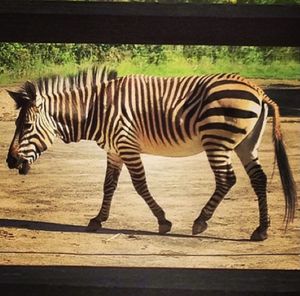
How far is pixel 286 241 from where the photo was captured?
141 inches

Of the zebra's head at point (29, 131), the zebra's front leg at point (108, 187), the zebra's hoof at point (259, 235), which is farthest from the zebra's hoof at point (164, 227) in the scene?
the zebra's head at point (29, 131)

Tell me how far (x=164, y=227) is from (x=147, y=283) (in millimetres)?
857

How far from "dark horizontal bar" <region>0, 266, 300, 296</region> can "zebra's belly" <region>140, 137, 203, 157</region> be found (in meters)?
0.81

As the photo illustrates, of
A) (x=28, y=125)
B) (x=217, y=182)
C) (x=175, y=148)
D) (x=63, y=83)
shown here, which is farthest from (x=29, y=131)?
(x=217, y=182)

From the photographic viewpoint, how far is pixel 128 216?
366 centimetres

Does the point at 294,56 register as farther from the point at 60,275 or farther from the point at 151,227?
the point at 60,275

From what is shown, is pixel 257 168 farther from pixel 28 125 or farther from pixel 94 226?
pixel 28 125

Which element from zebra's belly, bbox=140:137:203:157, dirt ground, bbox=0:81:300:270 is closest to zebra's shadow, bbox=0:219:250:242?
dirt ground, bbox=0:81:300:270

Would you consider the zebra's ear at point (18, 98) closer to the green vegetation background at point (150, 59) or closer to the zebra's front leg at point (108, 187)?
the green vegetation background at point (150, 59)

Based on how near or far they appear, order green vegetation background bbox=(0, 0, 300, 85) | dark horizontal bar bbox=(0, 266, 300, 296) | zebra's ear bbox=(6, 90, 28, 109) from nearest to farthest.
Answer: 1. dark horizontal bar bbox=(0, 266, 300, 296)
2. green vegetation background bbox=(0, 0, 300, 85)
3. zebra's ear bbox=(6, 90, 28, 109)

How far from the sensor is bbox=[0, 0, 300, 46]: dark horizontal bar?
92.5 inches

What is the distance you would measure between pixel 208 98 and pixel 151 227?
721 mm

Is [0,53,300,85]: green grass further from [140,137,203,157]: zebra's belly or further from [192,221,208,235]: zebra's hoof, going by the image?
[192,221,208,235]: zebra's hoof

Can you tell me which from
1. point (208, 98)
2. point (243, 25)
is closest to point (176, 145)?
point (208, 98)
